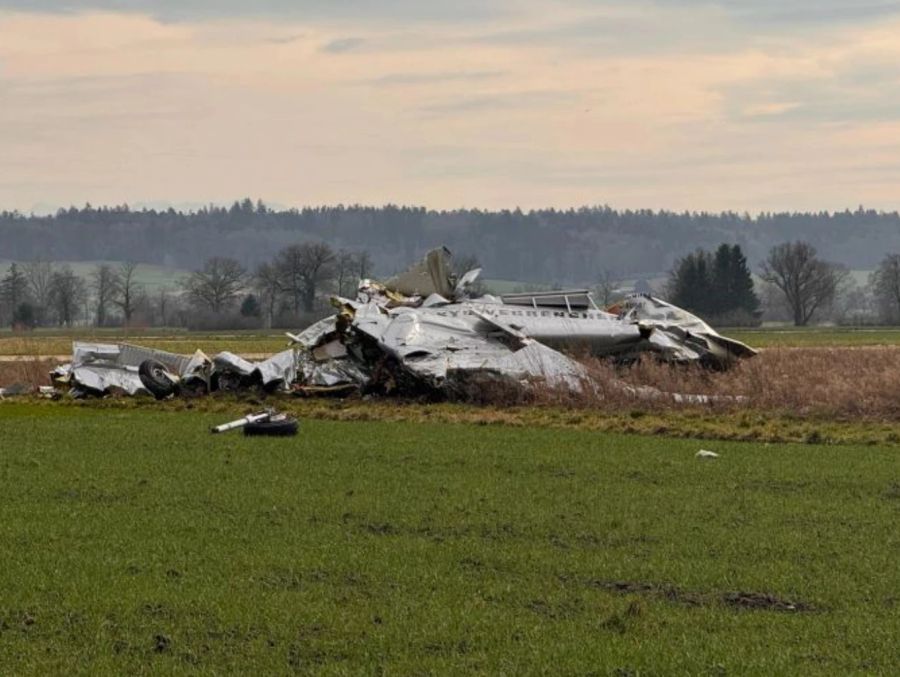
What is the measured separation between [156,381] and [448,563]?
69.9 feet

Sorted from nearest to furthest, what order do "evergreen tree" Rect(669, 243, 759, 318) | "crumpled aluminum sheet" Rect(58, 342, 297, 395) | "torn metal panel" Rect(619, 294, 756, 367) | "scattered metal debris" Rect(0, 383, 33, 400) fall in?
"crumpled aluminum sheet" Rect(58, 342, 297, 395) → "torn metal panel" Rect(619, 294, 756, 367) → "scattered metal debris" Rect(0, 383, 33, 400) → "evergreen tree" Rect(669, 243, 759, 318)

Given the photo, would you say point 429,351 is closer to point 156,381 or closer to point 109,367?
point 156,381

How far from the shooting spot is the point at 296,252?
145m

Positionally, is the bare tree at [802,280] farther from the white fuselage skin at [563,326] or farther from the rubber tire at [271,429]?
the rubber tire at [271,429]

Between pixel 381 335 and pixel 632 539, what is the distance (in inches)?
777

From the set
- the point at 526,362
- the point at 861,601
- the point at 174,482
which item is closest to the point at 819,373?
the point at 526,362

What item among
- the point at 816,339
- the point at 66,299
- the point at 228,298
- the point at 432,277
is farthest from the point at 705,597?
the point at 228,298

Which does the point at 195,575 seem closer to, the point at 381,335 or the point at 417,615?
the point at 417,615

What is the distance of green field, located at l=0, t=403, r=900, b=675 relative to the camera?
8.47 metres

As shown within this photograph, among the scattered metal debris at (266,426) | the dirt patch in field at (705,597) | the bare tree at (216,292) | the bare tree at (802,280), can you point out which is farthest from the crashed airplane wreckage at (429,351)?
the bare tree at (216,292)

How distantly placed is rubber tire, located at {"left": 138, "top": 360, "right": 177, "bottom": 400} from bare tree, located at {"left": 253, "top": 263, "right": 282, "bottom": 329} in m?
101

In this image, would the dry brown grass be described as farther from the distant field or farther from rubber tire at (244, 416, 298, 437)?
the distant field

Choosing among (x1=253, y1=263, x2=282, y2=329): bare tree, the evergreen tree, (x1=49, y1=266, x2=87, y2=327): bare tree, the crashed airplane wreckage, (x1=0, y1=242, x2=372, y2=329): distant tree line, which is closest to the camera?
the crashed airplane wreckage

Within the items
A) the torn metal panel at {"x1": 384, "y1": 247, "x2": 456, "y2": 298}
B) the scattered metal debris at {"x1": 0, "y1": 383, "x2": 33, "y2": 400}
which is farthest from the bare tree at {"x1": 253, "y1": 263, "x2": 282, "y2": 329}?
the scattered metal debris at {"x1": 0, "y1": 383, "x2": 33, "y2": 400}
